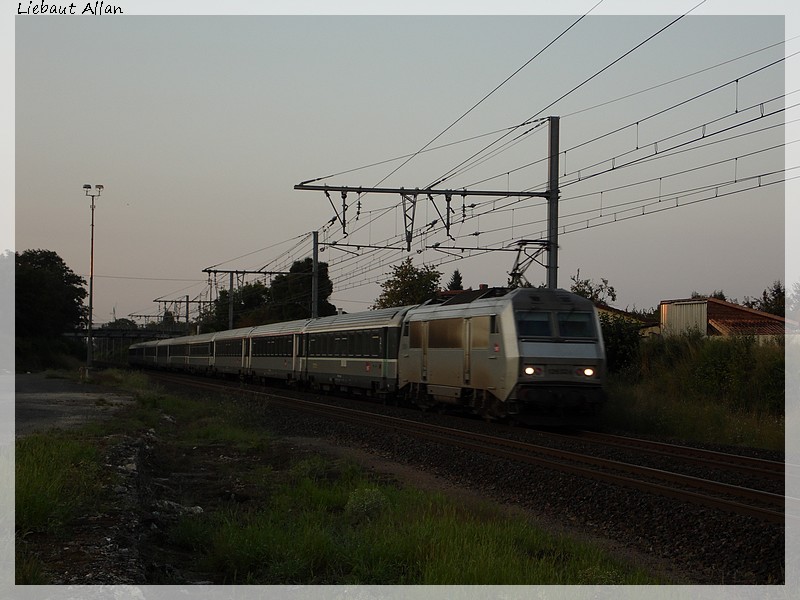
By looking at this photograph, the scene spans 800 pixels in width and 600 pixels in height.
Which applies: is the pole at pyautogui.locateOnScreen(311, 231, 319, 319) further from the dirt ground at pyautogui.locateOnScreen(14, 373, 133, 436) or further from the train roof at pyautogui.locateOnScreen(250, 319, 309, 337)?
the dirt ground at pyautogui.locateOnScreen(14, 373, 133, 436)

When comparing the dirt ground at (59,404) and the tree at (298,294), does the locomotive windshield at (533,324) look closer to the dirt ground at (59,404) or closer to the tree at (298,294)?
the dirt ground at (59,404)

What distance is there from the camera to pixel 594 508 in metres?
11.2

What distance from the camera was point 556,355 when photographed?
19.2 meters

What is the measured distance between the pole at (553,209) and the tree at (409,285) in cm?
3195

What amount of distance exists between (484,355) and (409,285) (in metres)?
35.7

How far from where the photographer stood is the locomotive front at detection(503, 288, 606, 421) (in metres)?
18.9

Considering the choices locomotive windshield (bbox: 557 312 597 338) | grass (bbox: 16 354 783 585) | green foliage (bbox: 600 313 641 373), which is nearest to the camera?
grass (bbox: 16 354 783 585)

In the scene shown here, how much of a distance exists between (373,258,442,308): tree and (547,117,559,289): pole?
31951 millimetres

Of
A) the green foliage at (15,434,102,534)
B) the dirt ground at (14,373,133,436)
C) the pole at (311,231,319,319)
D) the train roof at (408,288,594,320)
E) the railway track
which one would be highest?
the pole at (311,231,319,319)

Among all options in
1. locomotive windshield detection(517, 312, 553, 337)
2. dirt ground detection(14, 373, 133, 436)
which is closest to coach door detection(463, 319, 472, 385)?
locomotive windshield detection(517, 312, 553, 337)

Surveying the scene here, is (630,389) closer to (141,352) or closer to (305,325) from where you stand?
(305,325)

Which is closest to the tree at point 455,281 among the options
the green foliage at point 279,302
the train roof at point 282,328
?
the green foliage at point 279,302

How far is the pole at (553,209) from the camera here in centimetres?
2306
